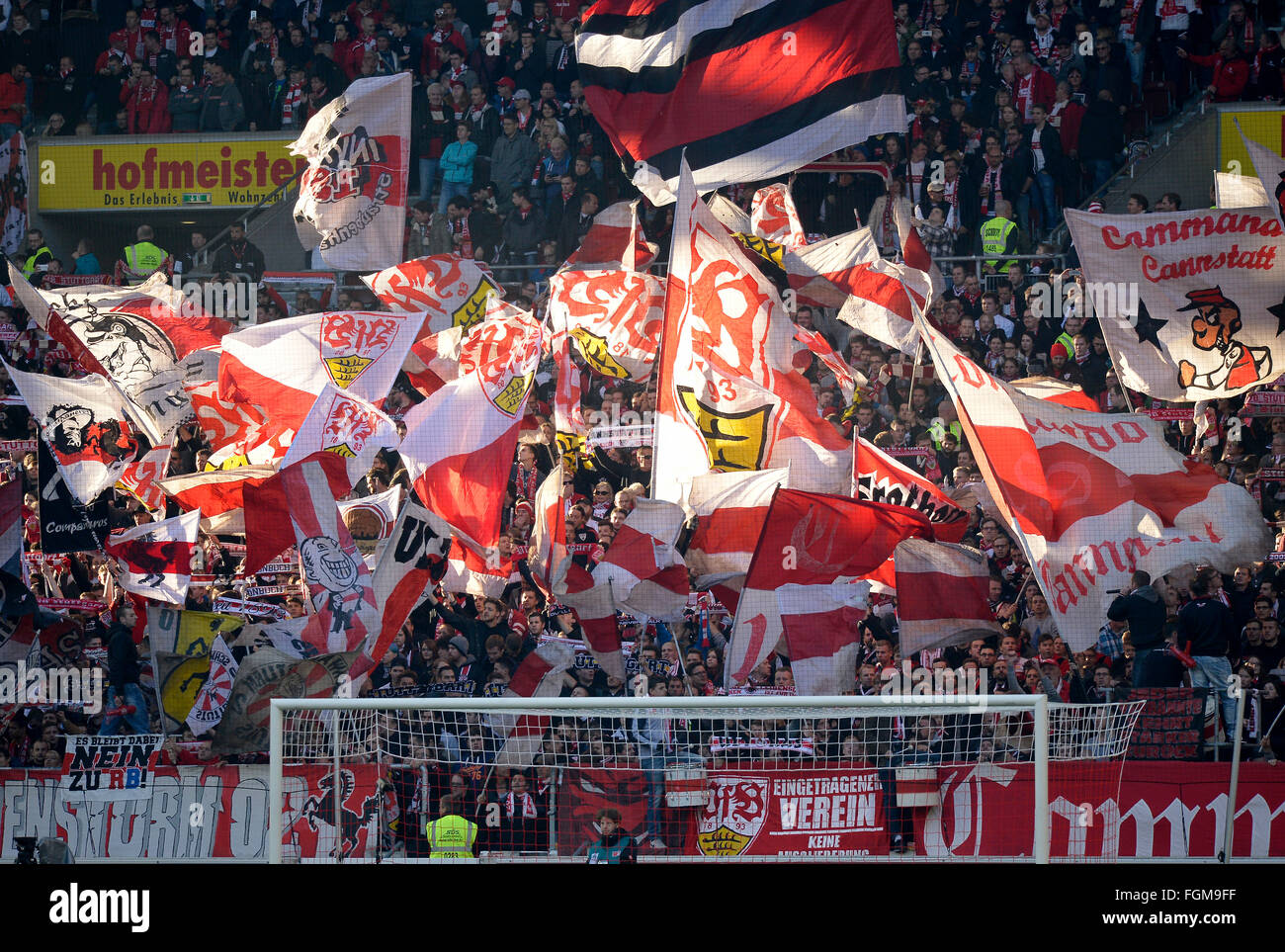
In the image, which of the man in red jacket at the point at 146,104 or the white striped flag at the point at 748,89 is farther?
the man in red jacket at the point at 146,104

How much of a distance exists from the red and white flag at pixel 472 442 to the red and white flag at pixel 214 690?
180cm

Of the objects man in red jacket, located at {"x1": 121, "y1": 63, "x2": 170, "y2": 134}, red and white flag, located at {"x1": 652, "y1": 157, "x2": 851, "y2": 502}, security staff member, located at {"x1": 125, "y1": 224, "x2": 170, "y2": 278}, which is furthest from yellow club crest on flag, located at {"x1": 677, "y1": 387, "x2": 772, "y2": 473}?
man in red jacket, located at {"x1": 121, "y1": 63, "x2": 170, "y2": 134}

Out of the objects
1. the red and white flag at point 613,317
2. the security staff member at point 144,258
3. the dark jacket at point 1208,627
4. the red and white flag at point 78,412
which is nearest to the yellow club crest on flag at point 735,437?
the red and white flag at point 613,317

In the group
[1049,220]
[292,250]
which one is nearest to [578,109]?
[292,250]

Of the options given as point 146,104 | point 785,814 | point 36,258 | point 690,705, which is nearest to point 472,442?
point 785,814

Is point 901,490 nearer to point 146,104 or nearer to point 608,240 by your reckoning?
point 608,240

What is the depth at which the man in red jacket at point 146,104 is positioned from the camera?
1877 centimetres

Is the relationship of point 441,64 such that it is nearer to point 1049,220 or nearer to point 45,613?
point 1049,220

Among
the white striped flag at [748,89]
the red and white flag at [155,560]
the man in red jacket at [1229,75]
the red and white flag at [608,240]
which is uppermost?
the man in red jacket at [1229,75]

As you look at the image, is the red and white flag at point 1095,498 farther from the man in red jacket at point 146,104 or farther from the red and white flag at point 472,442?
the man in red jacket at point 146,104

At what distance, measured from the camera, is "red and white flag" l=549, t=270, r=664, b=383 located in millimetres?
12328

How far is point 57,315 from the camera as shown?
480 inches

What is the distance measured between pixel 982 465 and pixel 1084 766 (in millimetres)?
1860
